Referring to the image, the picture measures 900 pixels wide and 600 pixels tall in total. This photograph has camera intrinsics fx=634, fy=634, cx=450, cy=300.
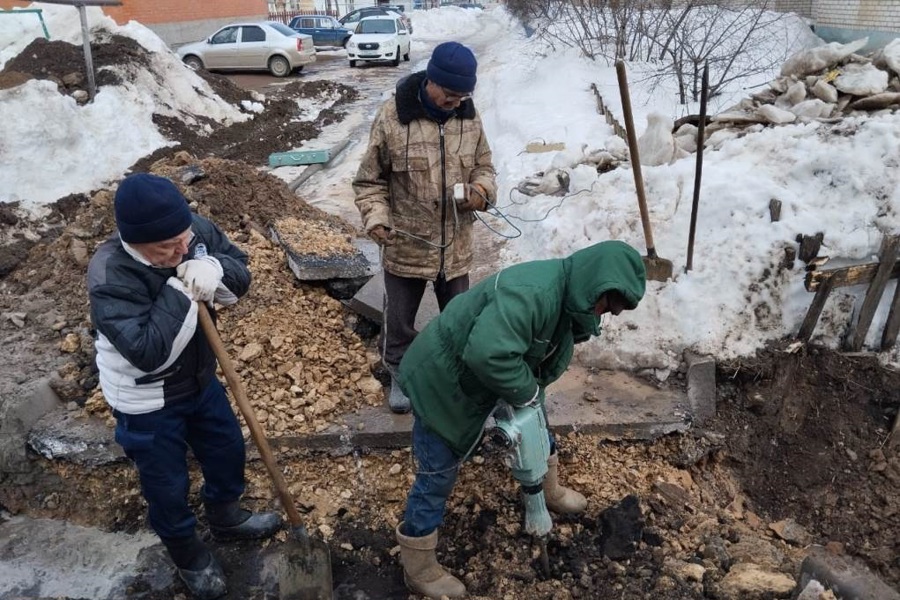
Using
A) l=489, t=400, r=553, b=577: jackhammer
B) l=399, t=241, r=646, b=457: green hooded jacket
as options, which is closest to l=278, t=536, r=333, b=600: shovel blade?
l=399, t=241, r=646, b=457: green hooded jacket

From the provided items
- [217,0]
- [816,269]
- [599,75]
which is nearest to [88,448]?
[816,269]

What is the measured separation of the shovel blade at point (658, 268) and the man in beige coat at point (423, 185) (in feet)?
4.77

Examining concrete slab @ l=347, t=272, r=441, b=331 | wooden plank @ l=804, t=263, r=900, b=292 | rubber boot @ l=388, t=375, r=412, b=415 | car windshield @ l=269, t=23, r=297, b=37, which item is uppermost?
car windshield @ l=269, t=23, r=297, b=37

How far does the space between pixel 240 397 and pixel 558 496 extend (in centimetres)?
159

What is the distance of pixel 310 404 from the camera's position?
367 centimetres

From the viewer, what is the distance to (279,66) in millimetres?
18672

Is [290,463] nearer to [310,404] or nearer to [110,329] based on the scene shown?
[310,404]

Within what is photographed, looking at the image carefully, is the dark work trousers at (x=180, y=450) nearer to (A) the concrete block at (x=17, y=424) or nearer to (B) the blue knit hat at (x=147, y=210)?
(B) the blue knit hat at (x=147, y=210)

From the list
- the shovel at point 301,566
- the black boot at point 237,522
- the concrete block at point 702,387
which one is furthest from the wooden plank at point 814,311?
the black boot at point 237,522

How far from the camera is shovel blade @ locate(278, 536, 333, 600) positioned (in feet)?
8.95

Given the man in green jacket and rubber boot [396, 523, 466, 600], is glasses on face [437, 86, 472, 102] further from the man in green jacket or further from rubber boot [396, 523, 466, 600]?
rubber boot [396, 523, 466, 600]

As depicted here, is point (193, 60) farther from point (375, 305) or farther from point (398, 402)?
point (398, 402)

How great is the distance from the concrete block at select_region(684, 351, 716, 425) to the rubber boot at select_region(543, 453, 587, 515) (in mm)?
979

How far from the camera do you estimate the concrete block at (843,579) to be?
95.0 inches
